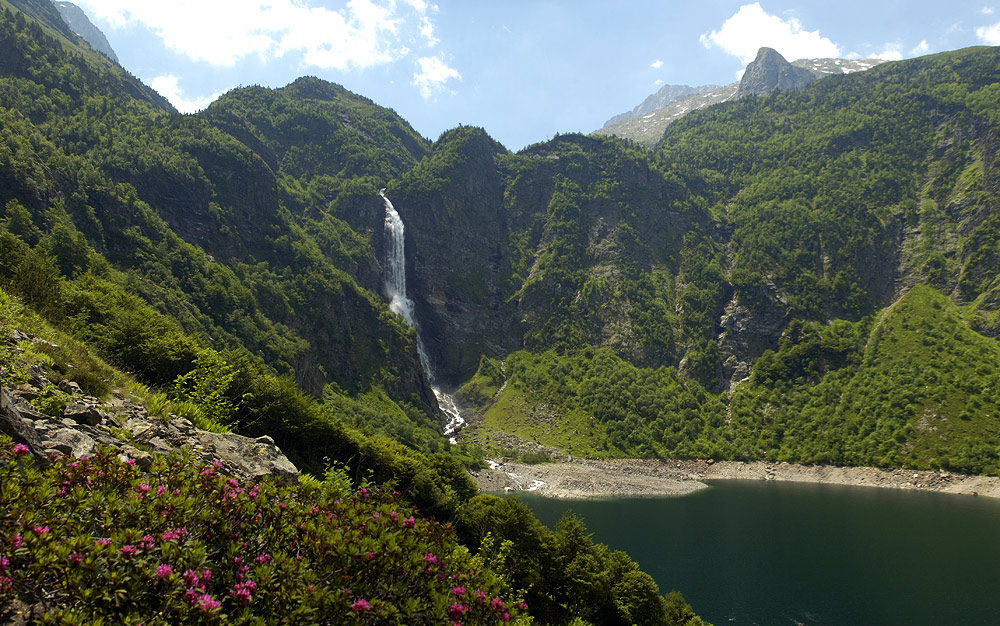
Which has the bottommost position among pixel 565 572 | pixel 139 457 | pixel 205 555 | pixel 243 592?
pixel 565 572

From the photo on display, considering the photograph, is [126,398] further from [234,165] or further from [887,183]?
[887,183]

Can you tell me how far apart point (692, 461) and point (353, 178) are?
5596 inches

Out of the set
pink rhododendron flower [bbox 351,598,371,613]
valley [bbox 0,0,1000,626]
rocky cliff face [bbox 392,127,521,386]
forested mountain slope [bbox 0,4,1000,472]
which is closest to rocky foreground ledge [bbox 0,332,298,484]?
valley [bbox 0,0,1000,626]

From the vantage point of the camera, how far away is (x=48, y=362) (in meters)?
14.0

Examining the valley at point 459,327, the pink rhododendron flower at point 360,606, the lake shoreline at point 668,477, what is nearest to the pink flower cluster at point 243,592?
the valley at point 459,327

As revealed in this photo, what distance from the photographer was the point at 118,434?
11.8 metres

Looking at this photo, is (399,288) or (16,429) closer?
(16,429)

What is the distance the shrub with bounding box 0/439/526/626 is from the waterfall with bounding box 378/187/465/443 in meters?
128

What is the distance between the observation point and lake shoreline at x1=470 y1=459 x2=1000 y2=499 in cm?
9444

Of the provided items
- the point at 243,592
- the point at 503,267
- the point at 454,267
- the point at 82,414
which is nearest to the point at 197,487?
the point at 243,592

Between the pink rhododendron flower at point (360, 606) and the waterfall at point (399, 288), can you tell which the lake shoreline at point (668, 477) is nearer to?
the waterfall at point (399, 288)

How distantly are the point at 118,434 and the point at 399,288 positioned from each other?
495 ft

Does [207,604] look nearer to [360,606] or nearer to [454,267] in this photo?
[360,606]

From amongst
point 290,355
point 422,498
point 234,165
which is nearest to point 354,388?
point 290,355
